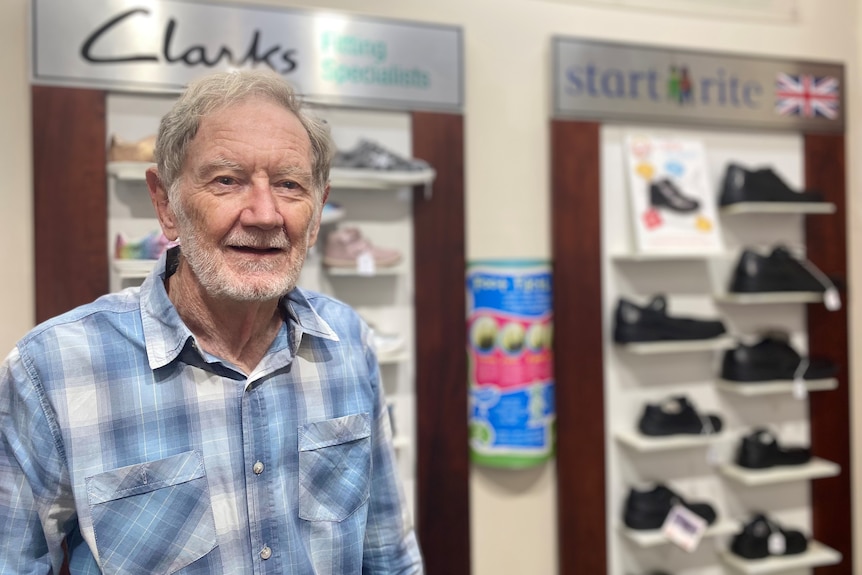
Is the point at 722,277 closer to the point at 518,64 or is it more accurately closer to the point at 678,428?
the point at 678,428

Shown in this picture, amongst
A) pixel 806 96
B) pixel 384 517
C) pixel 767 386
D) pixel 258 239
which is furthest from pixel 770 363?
pixel 258 239

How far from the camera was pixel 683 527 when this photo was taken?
8.82 feet

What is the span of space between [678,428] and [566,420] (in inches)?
19.2

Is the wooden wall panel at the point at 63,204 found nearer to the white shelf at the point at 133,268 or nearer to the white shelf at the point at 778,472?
the white shelf at the point at 133,268

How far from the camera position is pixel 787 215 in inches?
118

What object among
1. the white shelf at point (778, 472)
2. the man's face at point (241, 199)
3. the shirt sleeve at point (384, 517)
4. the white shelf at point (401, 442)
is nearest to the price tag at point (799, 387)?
the white shelf at point (778, 472)

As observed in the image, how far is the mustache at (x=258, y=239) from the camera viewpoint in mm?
1120

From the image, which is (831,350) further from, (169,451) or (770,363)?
(169,451)

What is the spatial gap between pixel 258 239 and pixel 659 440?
2113mm

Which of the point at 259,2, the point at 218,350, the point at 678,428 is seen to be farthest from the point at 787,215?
the point at 218,350

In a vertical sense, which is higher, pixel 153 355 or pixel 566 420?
pixel 153 355

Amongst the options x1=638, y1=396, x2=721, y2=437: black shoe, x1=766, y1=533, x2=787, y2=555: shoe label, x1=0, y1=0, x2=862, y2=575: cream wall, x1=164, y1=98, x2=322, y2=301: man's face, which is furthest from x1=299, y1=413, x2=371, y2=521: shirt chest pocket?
x1=766, y1=533, x2=787, y2=555: shoe label

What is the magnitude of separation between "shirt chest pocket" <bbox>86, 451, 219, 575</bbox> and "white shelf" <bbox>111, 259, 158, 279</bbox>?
1.28 feet

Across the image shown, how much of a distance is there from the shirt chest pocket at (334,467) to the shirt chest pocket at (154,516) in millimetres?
185
